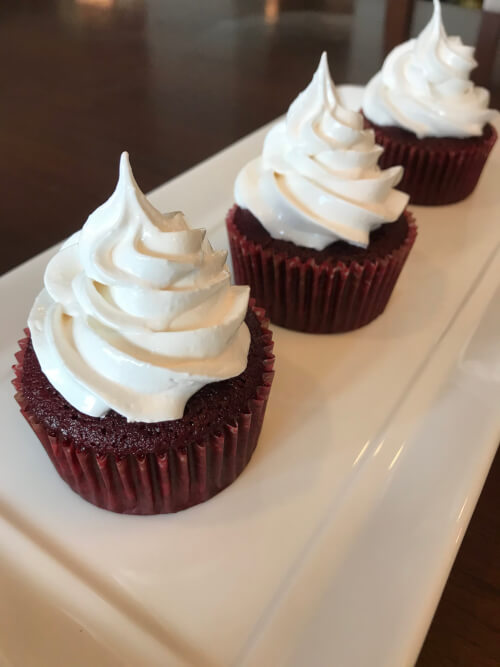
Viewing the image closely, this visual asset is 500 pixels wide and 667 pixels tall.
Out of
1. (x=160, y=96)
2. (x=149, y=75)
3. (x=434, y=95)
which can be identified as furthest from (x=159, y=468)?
(x=149, y=75)

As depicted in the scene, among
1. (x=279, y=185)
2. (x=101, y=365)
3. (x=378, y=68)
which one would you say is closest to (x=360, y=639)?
(x=101, y=365)

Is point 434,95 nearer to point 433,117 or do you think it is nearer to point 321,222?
point 433,117

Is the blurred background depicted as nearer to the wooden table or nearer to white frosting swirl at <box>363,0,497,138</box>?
the wooden table

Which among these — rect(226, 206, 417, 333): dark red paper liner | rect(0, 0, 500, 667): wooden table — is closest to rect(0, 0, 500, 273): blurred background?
rect(0, 0, 500, 667): wooden table

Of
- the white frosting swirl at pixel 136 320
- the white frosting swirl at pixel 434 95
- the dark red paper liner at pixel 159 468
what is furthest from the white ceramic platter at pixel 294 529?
the white frosting swirl at pixel 434 95

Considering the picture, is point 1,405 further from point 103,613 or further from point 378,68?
point 378,68
